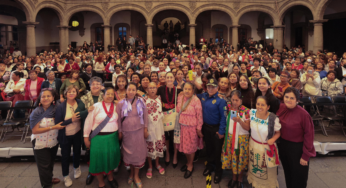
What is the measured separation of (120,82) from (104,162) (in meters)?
1.45

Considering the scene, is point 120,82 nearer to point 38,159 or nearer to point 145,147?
point 145,147

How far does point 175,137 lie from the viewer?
13.8ft

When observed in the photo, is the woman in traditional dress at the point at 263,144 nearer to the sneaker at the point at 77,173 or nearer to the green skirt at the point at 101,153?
the green skirt at the point at 101,153

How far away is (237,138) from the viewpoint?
3.54 meters

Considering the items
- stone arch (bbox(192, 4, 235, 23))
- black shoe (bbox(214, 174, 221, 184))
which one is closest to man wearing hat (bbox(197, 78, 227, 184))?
black shoe (bbox(214, 174, 221, 184))

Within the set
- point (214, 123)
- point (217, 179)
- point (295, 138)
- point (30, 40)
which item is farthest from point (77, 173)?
point (30, 40)

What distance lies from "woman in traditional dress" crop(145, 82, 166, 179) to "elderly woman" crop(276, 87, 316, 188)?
78.8 inches

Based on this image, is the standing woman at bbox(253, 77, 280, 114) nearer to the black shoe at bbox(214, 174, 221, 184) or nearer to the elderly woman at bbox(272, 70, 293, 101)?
the elderly woman at bbox(272, 70, 293, 101)

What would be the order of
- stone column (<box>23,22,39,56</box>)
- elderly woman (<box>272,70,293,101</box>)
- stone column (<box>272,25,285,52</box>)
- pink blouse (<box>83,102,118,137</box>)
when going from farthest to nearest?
stone column (<box>272,25,285,52</box>) < stone column (<box>23,22,39,56</box>) < elderly woman (<box>272,70,293,101</box>) < pink blouse (<box>83,102,118,137</box>)

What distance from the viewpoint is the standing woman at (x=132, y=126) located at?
364cm

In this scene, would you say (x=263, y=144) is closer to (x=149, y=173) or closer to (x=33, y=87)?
(x=149, y=173)

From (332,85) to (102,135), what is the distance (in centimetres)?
674

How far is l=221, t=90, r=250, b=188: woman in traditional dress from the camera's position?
11.4ft

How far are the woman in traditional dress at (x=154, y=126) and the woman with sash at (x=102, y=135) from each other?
67 cm
